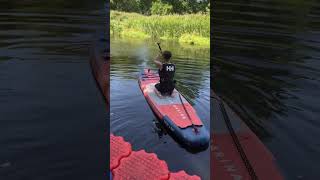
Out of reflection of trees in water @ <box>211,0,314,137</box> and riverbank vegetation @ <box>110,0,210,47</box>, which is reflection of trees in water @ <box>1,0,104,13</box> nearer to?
reflection of trees in water @ <box>211,0,314,137</box>

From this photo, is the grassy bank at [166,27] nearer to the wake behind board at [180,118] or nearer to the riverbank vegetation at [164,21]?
the riverbank vegetation at [164,21]

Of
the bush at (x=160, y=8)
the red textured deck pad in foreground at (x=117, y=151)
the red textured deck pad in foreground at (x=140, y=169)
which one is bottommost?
the red textured deck pad in foreground at (x=140, y=169)

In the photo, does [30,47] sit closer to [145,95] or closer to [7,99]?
[7,99]

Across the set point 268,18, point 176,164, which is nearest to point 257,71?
point 268,18

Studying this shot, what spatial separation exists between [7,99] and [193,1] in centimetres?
1208

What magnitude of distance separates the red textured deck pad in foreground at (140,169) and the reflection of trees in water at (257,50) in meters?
0.88

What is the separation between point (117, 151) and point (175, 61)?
20.3 feet

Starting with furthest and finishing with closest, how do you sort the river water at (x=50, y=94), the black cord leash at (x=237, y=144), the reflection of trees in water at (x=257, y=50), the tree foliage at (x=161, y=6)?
the tree foliage at (x=161, y=6)
the reflection of trees in water at (x=257, y=50)
the black cord leash at (x=237, y=144)
the river water at (x=50, y=94)

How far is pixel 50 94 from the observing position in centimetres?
346

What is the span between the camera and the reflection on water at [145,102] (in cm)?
462

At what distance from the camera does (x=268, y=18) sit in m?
4.12

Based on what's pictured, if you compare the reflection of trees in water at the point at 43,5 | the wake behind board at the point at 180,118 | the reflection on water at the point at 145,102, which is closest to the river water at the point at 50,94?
the reflection of trees in water at the point at 43,5

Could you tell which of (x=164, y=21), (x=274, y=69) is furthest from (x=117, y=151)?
(x=164, y=21)

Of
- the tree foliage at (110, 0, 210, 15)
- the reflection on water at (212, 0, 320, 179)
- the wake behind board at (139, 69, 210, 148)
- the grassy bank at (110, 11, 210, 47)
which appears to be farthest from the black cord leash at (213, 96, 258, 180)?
the tree foliage at (110, 0, 210, 15)
